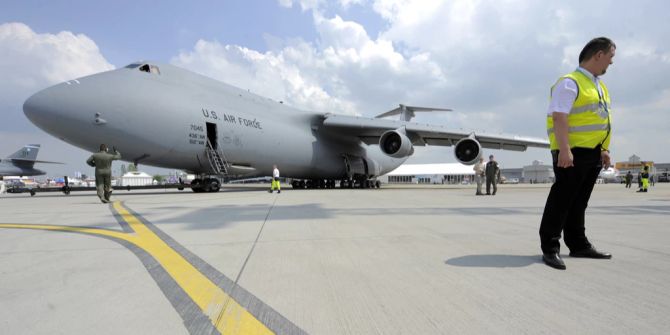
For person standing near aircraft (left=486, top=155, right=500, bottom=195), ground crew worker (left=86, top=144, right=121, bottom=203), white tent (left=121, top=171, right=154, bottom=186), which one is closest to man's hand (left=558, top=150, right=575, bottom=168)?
ground crew worker (left=86, top=144, right=121, bottom=203)

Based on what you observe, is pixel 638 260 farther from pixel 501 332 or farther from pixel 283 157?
pixel 283 157

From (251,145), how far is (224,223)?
30.5 feet

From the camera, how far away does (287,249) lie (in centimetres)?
285

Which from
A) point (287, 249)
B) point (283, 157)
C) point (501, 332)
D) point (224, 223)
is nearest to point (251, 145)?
point (283, 157)

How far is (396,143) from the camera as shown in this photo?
15.6m

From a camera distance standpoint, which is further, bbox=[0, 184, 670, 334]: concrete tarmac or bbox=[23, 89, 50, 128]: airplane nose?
bbox=[23, 89, 50, 128]: airplane nose

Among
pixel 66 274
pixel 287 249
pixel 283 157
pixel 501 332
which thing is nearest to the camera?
pixel 501 332

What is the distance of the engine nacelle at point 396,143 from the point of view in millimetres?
15281

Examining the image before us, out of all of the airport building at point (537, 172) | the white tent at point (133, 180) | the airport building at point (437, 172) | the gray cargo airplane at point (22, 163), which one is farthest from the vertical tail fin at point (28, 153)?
the airport building at point (537, 172)

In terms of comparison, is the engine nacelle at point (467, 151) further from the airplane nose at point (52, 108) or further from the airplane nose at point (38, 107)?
the airplane nose at point (38, 107)

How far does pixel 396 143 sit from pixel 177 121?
348 inches

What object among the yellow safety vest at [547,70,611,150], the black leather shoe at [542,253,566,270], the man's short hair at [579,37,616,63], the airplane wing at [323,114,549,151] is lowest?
the black leather shoe at [542,253,566,270]

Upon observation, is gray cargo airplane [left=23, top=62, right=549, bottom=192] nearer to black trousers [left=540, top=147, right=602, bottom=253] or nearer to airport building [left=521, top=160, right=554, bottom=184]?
black trousers [left=540, top=147, right=602, bottom=253]

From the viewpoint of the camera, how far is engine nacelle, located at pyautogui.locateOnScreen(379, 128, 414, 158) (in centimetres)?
1528
